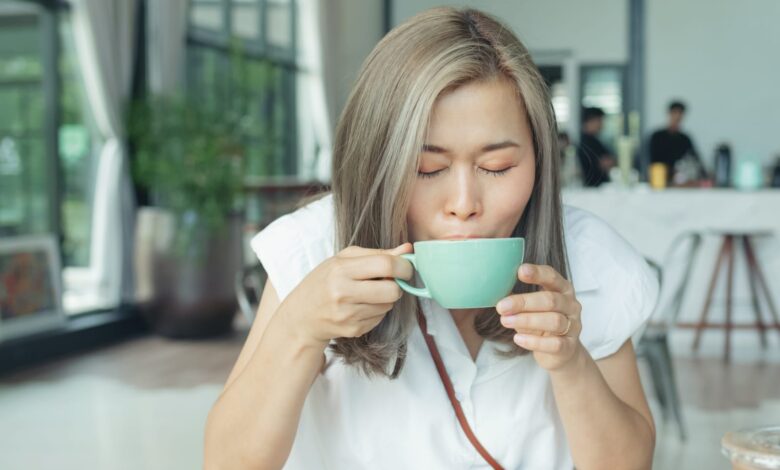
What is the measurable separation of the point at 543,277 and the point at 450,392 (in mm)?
276

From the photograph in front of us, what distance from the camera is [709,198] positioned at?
5.66 meters

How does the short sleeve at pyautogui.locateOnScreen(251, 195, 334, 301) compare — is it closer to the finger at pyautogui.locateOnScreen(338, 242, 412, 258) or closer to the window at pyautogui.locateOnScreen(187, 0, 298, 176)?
the finger at pyautogui.locateOnScreen(338, 242, 412, 258)

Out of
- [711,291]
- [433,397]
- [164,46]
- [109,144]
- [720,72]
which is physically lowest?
[711,291]

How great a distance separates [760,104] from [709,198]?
17.5 feet

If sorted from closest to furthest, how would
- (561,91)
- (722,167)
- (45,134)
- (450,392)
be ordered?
(450,392) → (45,134) → (722,167) → (561,91)

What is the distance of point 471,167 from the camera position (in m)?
0.93

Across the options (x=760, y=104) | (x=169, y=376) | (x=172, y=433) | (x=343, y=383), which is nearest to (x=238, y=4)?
(x=169, y=376)

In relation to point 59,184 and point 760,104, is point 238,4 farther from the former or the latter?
point 760,104

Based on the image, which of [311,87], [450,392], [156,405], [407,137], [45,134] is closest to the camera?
[407,137]

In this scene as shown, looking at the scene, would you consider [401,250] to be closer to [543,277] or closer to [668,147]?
[543,277]

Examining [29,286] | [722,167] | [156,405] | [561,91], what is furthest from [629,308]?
[561,91]

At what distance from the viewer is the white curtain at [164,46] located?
6000 millimetres

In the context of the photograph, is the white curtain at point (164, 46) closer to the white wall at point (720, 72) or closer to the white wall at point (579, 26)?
the white wall at point (579, 26)

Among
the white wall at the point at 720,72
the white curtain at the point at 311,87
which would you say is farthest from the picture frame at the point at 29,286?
the white wall at the point at 720,72
